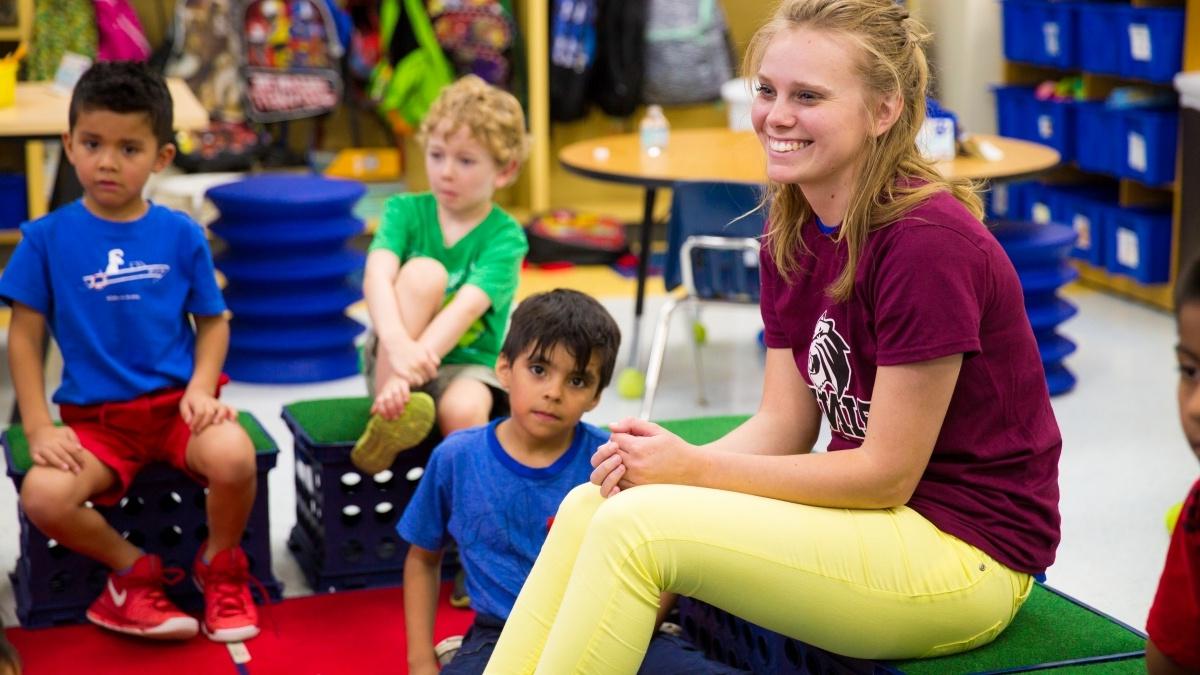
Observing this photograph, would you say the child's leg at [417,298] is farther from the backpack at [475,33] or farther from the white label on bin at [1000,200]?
the white label on bin at [1000,200]

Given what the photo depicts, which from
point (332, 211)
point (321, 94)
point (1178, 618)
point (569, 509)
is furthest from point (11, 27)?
point (1178, 618)

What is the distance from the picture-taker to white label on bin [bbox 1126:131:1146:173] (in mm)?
4984

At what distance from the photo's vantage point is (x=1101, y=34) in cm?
516

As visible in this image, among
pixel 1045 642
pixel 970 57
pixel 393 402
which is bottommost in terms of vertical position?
pixel 1045 642

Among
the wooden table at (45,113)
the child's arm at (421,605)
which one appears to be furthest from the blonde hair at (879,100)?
the wooden table at (45,113)

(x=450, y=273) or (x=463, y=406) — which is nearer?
(x=463, y=406)

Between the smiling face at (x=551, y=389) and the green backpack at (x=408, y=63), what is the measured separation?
376 centimetres

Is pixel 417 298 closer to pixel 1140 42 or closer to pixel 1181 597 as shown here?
pixel 1181 597

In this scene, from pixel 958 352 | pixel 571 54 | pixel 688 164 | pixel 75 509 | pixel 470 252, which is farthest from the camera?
pixel 571 54

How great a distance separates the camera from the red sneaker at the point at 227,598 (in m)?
2.58

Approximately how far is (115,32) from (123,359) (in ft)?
9.90

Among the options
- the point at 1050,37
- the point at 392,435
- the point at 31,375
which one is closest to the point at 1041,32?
the point at 1050,37

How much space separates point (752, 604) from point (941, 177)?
0.55 metres

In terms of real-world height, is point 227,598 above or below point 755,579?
below
